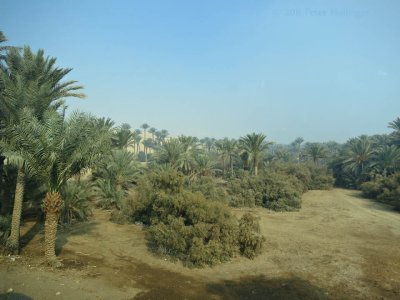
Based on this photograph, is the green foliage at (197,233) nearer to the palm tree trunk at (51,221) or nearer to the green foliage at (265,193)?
the palm tree trunk at (51,221)

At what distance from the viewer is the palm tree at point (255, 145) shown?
4006cm

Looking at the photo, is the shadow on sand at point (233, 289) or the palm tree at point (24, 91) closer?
the shadow on sand at point (233, 289)

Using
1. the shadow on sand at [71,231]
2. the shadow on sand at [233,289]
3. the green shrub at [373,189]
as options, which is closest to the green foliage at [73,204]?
the shadow on sand at [71,231]

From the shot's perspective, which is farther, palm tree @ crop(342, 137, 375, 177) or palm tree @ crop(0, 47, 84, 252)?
palm tree @ crop(342, 137, 375, 177)

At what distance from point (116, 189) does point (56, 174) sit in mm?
14205

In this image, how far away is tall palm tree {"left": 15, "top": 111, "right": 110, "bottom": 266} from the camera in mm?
10945

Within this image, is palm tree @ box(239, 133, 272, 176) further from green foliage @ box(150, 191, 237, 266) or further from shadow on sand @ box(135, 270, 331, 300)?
shadow on sand @ box(135, 270, 331, 300)

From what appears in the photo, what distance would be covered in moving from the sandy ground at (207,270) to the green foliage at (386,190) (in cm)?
1118

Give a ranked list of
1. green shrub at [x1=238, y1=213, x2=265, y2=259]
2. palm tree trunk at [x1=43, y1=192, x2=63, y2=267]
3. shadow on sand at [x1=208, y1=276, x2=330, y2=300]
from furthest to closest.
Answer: green shrub at [x1=238, y1=213, x2=265, y2=259] → palm tree trunk at [x1=43, y1=192, x2=63, y2=267] → shadow on sand at [x1=208, y1=276, x2=330, y2=300]

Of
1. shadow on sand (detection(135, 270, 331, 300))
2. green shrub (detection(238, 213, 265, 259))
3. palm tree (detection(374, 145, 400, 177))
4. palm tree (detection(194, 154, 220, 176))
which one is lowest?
shadow on sand (detection(135, 270, 331, 300))

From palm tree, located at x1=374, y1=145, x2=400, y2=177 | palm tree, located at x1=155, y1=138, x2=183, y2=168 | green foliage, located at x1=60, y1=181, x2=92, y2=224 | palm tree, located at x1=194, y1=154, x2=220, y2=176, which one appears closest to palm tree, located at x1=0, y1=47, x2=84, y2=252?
green foliage, located at x1=60, y1=181, x2=92, y2=224

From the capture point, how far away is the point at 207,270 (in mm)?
12883

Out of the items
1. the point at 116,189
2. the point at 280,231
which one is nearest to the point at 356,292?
the point at 280,231

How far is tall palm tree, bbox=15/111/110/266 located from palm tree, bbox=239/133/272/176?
98.2 feet
